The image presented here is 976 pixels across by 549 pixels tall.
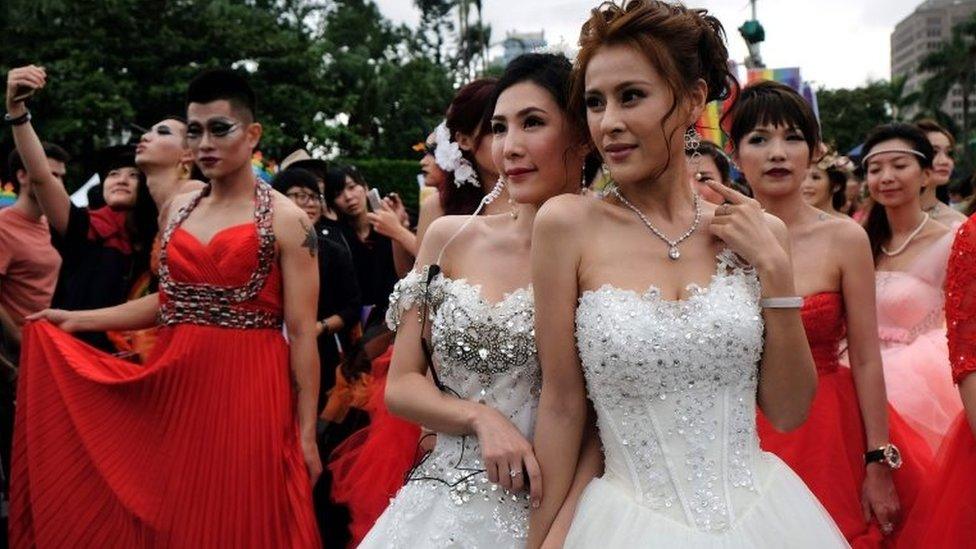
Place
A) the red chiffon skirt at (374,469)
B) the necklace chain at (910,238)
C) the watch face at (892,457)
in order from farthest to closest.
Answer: the necklace chain at (910,238), the red chiffon skirt at (374,469), the watch face at (892,457)

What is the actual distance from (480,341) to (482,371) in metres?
0.08

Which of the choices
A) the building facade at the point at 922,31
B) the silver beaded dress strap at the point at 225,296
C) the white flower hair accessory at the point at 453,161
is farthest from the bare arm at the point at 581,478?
the building facade at the point at 922,31

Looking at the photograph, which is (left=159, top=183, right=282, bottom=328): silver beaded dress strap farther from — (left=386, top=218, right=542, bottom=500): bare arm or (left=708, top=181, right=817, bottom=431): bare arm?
(left=708, top=181, right=817, bottom=431): bare arm

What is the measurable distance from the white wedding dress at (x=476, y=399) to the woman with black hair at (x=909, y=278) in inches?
95.4

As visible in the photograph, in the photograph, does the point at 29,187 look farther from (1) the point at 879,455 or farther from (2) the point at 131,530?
(1) the point at 879,455

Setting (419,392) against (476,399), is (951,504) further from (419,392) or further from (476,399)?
(419,392)

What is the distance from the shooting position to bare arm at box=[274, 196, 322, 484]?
14.1 ft

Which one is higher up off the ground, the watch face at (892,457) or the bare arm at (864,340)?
the bare arm at (864,340)

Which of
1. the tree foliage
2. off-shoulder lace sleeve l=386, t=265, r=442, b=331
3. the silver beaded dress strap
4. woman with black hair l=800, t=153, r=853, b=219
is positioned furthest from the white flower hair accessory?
the tree foliage

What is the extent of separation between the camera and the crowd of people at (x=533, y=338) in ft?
7.66

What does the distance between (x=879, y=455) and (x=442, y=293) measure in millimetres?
1784

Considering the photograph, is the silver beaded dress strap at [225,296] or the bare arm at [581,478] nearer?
the bare arm at [581,478]

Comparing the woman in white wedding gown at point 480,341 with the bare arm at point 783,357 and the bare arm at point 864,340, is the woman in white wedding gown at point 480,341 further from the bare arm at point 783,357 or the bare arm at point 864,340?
the bare arm at point 864,340

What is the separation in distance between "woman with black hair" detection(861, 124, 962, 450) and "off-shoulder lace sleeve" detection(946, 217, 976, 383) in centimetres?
150
